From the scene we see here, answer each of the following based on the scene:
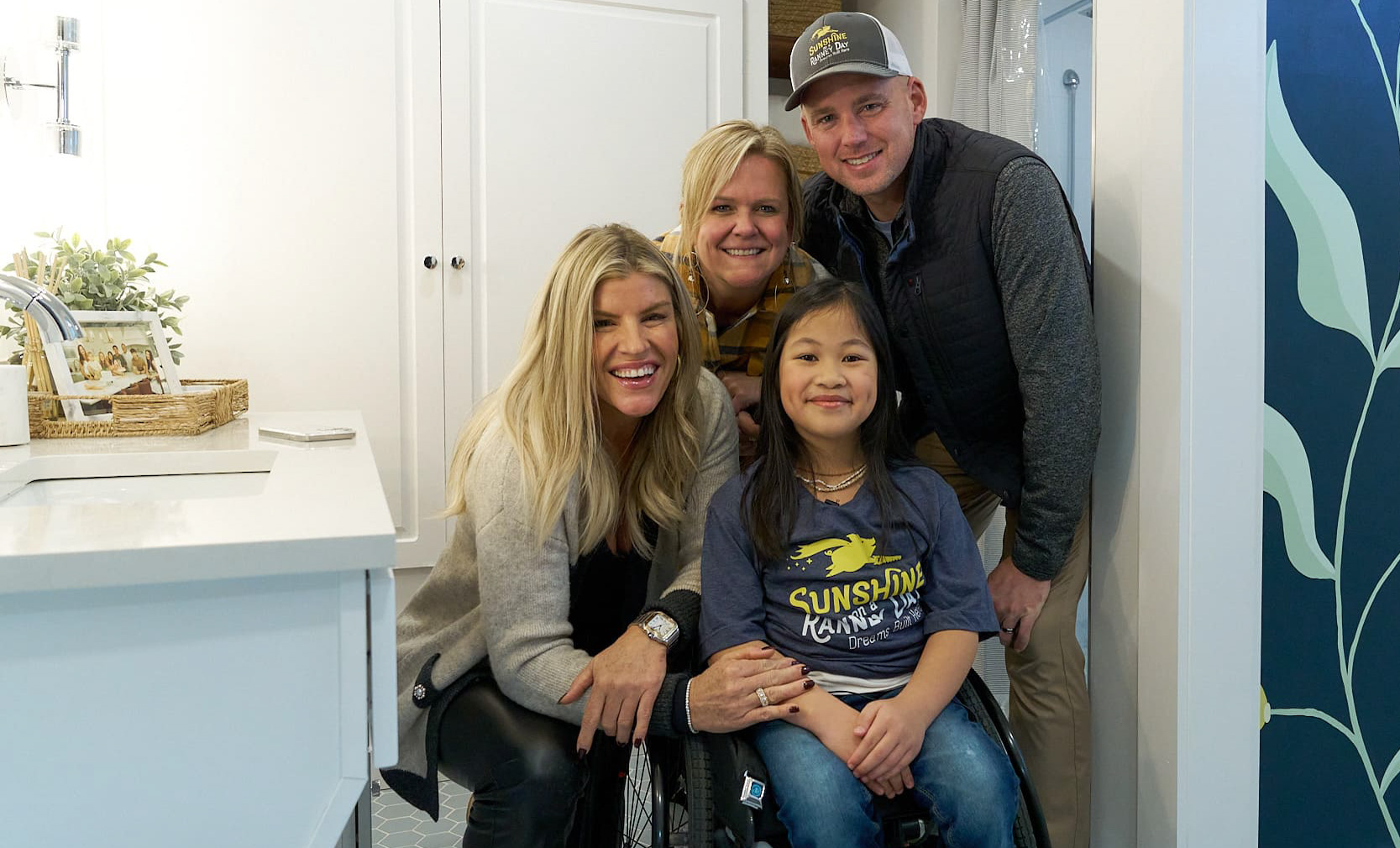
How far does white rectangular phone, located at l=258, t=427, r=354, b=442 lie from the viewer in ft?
5.04

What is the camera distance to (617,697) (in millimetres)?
1266

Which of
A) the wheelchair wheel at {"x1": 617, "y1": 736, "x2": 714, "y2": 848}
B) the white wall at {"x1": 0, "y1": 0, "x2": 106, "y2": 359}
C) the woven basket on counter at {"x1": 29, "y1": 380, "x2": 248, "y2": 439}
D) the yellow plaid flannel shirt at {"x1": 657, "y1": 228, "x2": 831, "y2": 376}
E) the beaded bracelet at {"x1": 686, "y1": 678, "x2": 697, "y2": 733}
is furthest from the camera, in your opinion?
the white wall at {"x1": 0, "y1": 0, "x2": 106, "y2": 359}

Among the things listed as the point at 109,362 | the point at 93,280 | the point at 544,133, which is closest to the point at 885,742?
the point at 109,362

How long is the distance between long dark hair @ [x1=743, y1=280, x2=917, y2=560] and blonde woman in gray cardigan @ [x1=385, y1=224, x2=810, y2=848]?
0.10 metres

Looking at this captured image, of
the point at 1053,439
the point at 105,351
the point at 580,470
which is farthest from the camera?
the point at 105,351

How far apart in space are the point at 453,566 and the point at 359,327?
1.05 meters

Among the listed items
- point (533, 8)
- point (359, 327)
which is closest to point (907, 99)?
point (533, 8)

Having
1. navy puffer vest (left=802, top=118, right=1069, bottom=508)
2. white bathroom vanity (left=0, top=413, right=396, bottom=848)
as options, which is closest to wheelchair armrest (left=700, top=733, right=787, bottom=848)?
white bathroom vanity (left=0, top=413, right=396, bottom=848)

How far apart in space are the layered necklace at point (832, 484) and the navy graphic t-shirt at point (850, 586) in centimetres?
3

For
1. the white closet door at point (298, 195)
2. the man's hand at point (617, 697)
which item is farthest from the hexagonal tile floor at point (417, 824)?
the man's hand at point (617, 697)

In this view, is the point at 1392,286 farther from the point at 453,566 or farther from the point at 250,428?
the point at 250,428

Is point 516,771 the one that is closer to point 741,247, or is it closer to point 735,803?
point 735,803

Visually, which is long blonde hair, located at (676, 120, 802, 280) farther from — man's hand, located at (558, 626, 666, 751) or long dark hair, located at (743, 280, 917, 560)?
man's hand, located at (558, 626, 666, 751)

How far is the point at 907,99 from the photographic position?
5.09ft
